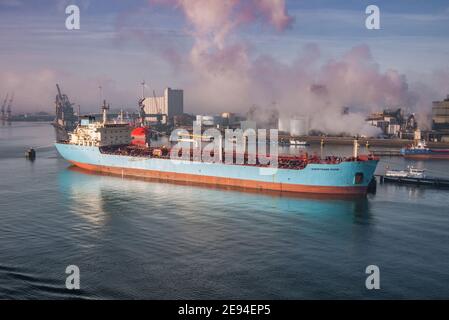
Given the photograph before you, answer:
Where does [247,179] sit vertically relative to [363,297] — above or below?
above

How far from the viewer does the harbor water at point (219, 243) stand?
1695 cm

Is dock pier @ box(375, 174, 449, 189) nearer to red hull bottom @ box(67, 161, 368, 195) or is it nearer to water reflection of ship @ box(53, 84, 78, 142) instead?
red hull bottom @ box(67, 161, 368, 195)

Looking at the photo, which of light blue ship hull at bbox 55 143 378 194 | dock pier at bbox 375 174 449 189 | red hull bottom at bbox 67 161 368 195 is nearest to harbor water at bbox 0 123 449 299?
red hull bottom at bbox 67 161 368 195

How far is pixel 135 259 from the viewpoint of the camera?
65.1ft

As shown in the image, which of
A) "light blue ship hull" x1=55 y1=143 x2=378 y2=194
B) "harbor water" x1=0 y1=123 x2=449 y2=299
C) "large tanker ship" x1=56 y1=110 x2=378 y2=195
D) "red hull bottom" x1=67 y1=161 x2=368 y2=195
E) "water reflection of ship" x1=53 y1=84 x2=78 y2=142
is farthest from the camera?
"water reflection of ship" x1=53 y1=84 x2=78 y2=142

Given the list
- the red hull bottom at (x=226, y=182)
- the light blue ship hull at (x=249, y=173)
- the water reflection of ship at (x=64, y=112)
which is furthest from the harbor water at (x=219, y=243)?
the water reflection of ship at (x=64, y=112)

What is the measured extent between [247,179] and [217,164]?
3.22 meters

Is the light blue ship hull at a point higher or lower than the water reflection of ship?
lower

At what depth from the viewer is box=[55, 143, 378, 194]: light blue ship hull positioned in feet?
110

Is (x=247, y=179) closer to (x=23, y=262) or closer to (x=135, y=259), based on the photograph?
(x=135, y=259)

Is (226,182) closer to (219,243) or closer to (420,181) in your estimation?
(219,243)

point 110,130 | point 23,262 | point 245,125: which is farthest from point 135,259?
point 245,125

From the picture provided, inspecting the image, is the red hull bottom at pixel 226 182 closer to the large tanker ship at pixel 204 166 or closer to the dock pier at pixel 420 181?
the large tanker ship at pixel 204 166

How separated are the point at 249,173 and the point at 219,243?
15.1 m
